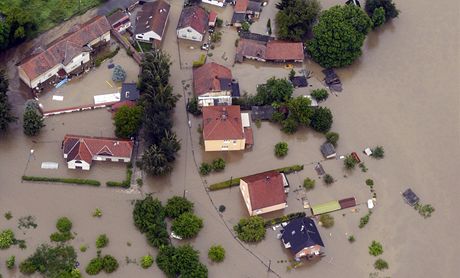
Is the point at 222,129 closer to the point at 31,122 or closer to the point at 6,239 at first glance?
the point at 31,122

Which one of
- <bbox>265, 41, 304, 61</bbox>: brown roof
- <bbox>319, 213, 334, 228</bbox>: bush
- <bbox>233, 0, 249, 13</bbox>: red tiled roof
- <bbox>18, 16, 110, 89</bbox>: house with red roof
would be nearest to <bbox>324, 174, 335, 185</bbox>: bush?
<bbox>319, 213, 334, 228</bbox>: bush

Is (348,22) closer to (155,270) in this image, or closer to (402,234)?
(402,234)

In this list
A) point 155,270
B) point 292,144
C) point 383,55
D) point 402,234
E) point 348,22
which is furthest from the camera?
point 383,55

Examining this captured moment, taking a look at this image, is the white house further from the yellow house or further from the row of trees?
the yellow house

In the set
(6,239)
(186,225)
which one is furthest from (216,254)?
(6,239)

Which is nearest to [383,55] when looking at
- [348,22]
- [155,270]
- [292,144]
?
[348,22]

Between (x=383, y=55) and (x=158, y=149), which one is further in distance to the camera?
(x=383, y=55)
